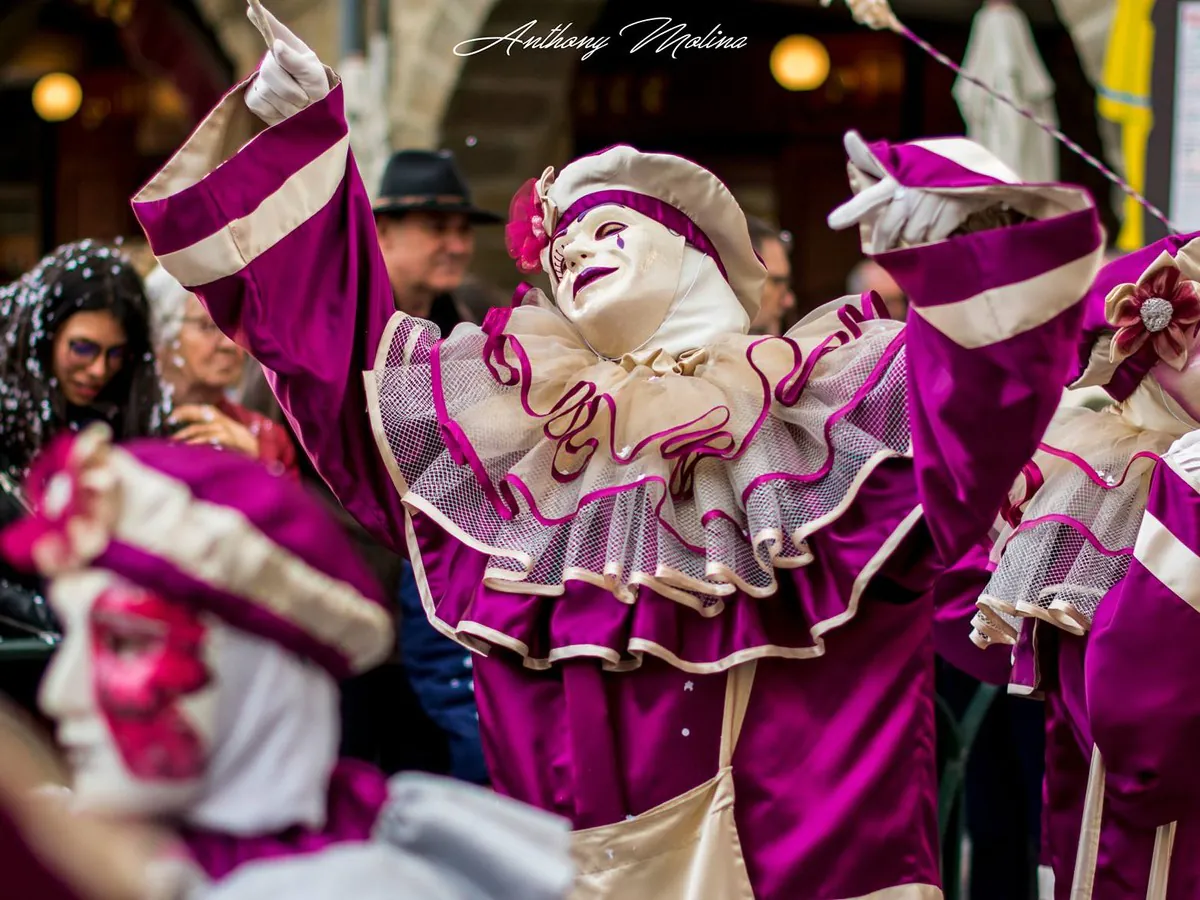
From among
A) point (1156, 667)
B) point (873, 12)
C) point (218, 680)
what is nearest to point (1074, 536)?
point (1156, 667)

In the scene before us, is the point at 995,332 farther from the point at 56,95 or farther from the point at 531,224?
the point at 56,95

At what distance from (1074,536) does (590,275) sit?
0.85 metres

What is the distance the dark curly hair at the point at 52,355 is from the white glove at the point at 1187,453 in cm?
208

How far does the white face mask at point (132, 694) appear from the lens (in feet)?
5.59

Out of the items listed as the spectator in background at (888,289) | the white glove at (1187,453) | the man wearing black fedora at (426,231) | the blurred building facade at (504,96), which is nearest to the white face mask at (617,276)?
A: the white glove at (1187,453)

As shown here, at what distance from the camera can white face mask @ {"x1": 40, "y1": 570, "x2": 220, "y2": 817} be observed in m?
1.70

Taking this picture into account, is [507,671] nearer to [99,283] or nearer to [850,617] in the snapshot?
[850,617]

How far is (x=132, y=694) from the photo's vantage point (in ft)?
5.57

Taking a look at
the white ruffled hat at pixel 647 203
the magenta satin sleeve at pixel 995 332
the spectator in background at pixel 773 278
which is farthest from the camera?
the spectator in background at pixel 773 278

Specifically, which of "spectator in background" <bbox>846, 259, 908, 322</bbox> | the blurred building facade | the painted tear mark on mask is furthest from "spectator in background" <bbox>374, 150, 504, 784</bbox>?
the painted tear mark on mask

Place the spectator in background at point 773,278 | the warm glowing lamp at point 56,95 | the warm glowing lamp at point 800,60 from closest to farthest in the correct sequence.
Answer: the spectator in background at point 773,278 → the warm glowing lamp at point 800,60 → the warm glowing lamp at point 56,95

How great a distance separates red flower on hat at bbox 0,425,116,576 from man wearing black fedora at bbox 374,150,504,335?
8.38 feet

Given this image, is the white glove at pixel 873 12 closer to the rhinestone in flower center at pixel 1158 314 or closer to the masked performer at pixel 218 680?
the rhinestone in flower center at pixel 1158 314

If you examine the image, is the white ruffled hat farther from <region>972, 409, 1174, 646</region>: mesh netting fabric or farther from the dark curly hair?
the dark curly hair
